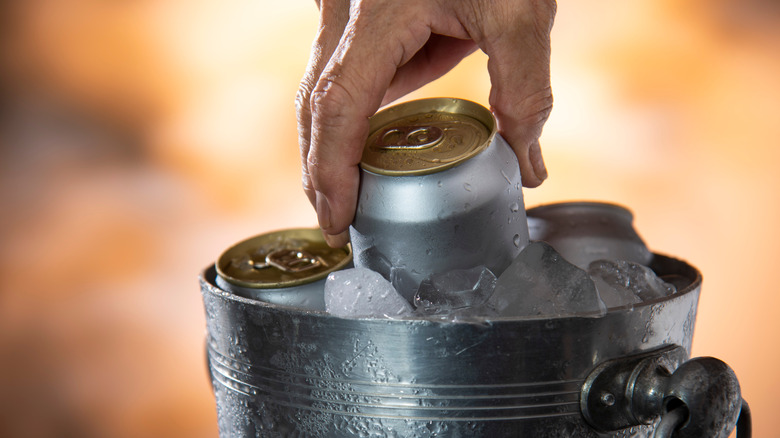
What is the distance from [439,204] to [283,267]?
0.84ft

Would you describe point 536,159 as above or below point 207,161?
above

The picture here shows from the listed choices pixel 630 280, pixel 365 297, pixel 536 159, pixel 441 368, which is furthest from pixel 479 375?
pixel 536 159

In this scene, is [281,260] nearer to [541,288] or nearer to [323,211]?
[323,211]

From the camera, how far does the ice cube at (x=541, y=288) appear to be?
74 cm

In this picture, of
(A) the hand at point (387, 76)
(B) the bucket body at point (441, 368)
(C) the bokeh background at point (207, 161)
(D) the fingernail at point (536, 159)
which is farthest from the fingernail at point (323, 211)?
(C) the bokeh background at point (207, 161)

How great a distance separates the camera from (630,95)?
218 cm

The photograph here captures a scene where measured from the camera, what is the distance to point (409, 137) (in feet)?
2.86

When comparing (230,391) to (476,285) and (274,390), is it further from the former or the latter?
(476,285)

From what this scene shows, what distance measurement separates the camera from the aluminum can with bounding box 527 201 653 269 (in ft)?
3.41

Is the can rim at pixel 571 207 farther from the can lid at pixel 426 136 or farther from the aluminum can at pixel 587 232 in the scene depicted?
the can lid at pixel 426 136

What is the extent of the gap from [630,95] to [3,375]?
1930 mm

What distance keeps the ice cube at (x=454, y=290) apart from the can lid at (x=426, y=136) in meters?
0.11

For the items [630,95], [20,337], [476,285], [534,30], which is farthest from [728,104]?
[20,337]

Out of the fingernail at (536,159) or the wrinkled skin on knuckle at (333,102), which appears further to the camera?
the fingernail at (536,159)
